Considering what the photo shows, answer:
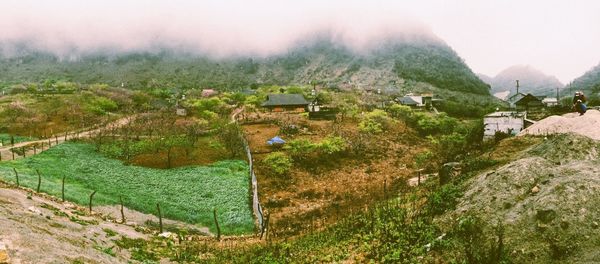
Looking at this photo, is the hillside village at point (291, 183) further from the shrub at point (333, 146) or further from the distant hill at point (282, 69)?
the distant hill at point (282, 69)

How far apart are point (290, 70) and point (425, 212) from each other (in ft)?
560

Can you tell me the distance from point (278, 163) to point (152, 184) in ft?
40.4

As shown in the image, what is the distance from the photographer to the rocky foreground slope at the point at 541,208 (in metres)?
12.9

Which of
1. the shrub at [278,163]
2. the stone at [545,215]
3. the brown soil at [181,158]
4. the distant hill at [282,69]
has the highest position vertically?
the distant hill at [282,69]

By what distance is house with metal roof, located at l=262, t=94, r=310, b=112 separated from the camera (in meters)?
82.4

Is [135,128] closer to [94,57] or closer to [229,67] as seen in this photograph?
[229,67]

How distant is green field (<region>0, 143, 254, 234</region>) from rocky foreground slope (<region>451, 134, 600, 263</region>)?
16.9 metres

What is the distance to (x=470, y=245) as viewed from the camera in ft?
46.3

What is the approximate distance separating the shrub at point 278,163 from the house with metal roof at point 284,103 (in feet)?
131

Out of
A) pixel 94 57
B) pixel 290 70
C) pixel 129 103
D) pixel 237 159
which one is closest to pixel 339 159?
pixel 237 159

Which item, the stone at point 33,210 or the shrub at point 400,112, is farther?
the shrub at point 400,112

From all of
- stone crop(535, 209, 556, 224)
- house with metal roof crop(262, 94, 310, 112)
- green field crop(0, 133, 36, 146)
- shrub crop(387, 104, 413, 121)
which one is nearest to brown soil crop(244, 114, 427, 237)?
stone crop(535, 209, 556, 224)

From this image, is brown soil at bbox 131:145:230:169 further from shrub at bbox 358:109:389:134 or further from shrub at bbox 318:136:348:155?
shrub at bbox 358:109:389:134

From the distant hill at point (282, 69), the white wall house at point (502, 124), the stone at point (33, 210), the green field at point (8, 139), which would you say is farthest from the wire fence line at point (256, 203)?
the distant hill at point (282, 69)
